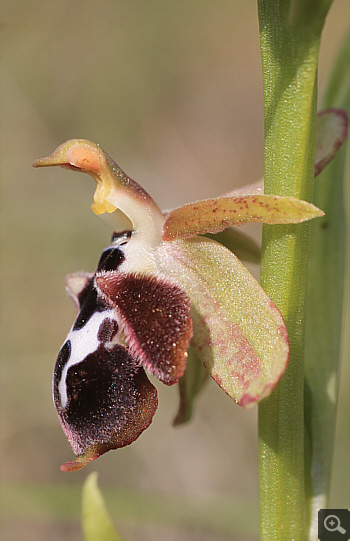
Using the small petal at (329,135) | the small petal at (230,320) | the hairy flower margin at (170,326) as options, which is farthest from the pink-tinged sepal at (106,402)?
the small petal at (329,135)

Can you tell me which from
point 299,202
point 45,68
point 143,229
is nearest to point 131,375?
point 143,229

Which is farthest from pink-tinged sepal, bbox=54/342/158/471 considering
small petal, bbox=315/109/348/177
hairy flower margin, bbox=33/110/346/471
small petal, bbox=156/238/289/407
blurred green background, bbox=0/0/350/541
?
blurred green background, bbox=0/0/350/541

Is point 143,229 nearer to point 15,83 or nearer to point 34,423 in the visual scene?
point 34,423

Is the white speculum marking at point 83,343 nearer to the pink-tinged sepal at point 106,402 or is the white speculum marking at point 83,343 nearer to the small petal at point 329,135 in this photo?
the pink-tinged sepal at point 106,402

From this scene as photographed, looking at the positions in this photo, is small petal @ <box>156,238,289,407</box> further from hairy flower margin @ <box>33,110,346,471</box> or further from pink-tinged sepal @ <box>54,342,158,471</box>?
pink-tinged sepal @ <box>54,342,158,471</box>

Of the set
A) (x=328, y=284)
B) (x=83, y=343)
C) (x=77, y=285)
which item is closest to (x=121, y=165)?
(x=77, y=285)

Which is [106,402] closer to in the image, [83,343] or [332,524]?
[83,343]
